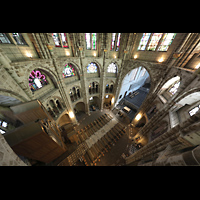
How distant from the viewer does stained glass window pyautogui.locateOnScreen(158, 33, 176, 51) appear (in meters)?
7.87

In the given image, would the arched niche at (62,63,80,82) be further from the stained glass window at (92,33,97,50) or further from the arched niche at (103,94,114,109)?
the arched niche at (103,94,114,109)

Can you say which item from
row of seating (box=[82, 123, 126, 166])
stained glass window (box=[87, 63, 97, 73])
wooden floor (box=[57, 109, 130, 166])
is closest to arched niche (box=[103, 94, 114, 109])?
row of seating (box=[82, 123, 126, 166])

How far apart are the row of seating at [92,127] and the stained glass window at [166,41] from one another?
13246mm

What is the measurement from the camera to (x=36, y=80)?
308 inches

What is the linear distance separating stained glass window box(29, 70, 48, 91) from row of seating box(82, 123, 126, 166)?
10583 mm

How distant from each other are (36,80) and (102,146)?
40.0ft

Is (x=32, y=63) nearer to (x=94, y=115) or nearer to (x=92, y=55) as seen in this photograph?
(x=92, y=55)

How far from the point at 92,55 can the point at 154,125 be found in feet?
44.5

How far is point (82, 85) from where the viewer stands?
12.6 meters

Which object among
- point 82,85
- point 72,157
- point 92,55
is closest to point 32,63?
point 82,85

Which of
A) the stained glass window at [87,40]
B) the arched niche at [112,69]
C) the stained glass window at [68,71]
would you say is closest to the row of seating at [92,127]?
the arched niche at [112,69]

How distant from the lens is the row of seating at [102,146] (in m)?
9.84

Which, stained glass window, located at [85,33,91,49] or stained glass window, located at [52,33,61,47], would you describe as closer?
stained glass window, located at [52,33,61,47]

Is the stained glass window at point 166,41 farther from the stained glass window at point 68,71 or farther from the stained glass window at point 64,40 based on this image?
the stained glass window at point 68,71
